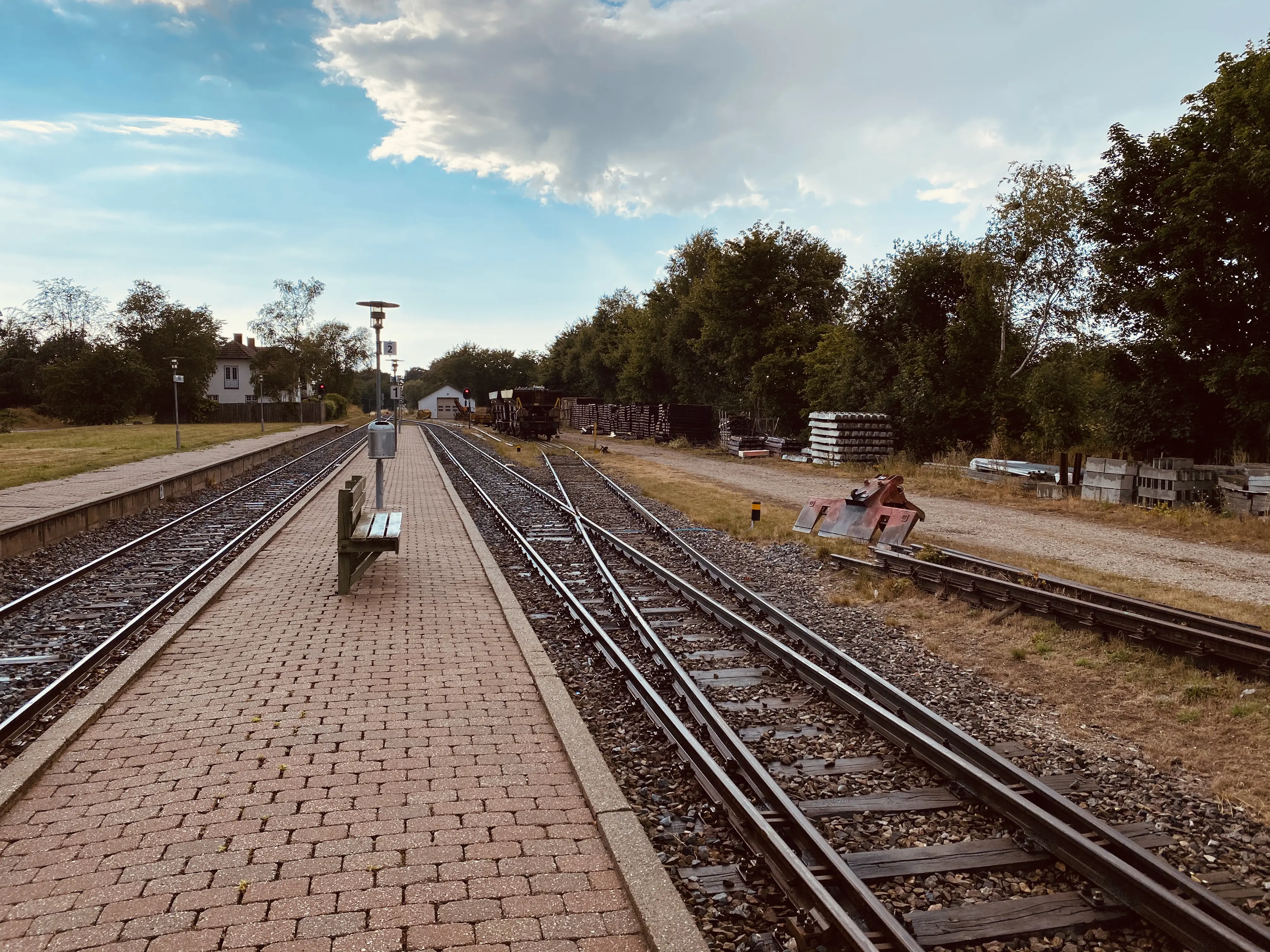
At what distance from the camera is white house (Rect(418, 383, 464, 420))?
99.6m

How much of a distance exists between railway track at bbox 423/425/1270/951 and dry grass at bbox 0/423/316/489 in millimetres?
17443

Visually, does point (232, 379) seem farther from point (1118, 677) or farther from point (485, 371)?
point (1118, 677)

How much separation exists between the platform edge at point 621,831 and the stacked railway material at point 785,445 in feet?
81.7

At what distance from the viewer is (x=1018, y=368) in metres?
24.7

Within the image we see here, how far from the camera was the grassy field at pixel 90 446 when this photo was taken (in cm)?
2119

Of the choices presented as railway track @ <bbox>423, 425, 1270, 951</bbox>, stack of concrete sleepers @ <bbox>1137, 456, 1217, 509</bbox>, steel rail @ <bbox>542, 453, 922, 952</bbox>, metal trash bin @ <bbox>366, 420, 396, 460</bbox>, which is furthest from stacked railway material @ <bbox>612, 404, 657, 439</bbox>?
steel rail @ <bbox>542, 453, 922, 952</bbox>

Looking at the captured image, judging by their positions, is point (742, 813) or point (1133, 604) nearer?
point (742, 813)

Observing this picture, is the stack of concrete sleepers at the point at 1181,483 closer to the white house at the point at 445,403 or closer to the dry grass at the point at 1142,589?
the dry grass at the point at 1142,589

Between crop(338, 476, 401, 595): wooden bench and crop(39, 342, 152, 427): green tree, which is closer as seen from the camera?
crop(338, 476, 401, 595): wooden bench

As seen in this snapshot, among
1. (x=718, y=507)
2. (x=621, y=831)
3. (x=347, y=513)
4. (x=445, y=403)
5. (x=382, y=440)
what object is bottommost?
(x=621, y=831)

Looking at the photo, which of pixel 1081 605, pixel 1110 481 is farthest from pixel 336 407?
pixel 1081 605

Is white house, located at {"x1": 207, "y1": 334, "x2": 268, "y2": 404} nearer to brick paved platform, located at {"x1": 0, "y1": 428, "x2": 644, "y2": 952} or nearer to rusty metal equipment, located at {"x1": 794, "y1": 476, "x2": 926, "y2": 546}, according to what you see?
rusty metal equipment, located at {"x1": 794, "y1": 476, "x2": 926, "y2": 546}

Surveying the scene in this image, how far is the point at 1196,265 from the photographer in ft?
52.5

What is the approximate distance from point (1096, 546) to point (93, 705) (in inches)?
517
